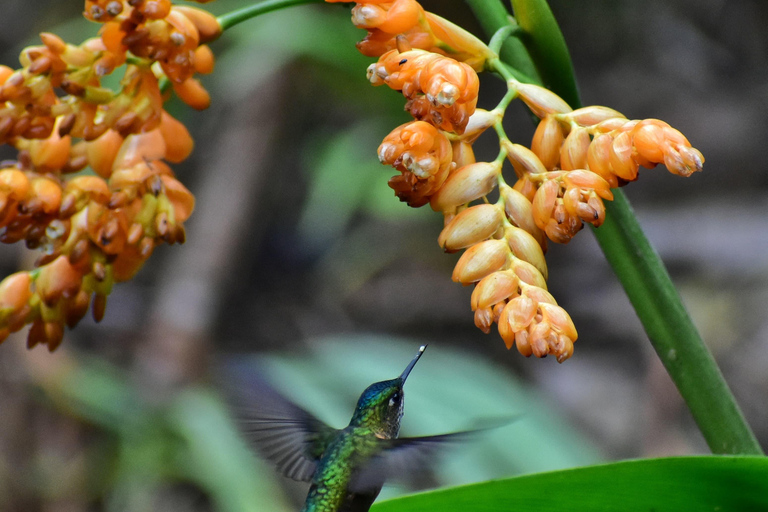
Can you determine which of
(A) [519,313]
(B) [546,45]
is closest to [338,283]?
(B) [546,45]

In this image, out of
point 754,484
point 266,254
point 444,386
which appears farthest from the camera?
point 266,254

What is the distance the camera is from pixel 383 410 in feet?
3.29

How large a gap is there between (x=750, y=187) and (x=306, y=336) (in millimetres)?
1759

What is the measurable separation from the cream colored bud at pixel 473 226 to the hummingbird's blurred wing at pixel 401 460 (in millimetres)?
197

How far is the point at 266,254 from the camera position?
3.10 m

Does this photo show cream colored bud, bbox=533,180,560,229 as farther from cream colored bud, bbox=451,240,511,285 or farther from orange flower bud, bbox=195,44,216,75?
orange flower bud, bbox=195,44,216,75

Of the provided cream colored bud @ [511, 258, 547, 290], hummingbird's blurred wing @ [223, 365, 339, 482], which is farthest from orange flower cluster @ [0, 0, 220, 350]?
cream colored bud @ [511, 258, 547, 290]

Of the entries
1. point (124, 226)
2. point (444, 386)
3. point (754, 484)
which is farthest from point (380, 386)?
point (444, 386)

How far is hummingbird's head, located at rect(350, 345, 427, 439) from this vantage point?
3.29 ft

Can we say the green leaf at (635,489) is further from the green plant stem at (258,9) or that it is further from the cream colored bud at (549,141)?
the green plant stem at (258,9)

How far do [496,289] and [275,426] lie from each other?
21.5 inches

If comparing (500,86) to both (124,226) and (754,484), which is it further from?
(754,484)

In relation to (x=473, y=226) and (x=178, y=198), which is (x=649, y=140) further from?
(x=178, y=198)

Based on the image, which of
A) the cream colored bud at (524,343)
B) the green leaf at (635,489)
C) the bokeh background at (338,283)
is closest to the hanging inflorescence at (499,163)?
the cream colored bud at (524,343)
